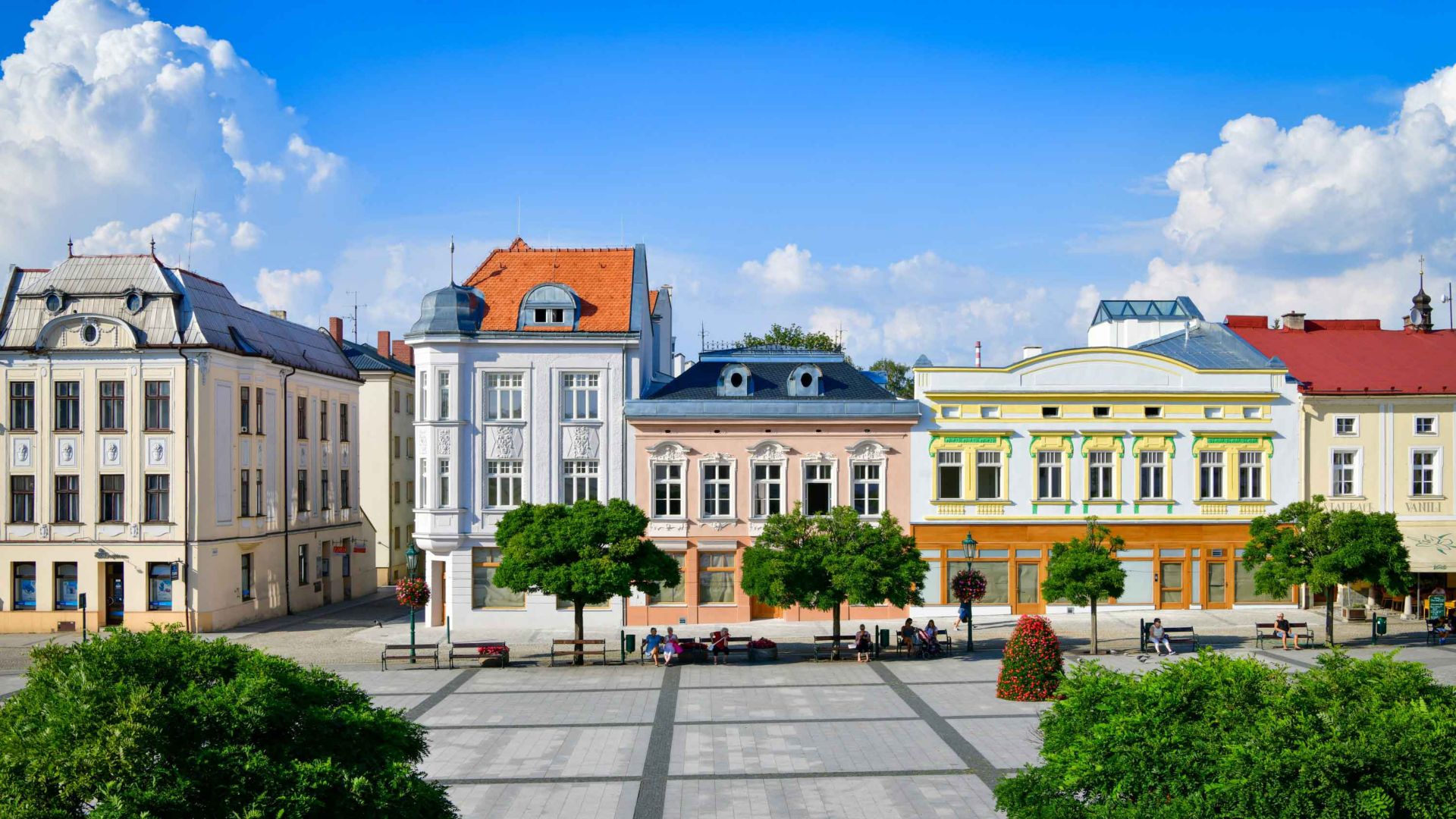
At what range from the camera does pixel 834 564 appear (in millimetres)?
Result: 31219

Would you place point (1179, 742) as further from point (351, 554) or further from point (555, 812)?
point (351, 554)

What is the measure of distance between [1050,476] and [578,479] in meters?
16.2

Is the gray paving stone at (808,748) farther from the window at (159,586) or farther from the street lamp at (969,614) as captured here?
the window at (159,586)

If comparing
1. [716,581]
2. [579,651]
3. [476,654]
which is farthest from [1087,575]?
[476,654]

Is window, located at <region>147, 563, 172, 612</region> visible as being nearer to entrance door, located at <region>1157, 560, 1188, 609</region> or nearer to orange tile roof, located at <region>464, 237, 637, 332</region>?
orange tile roof, located at <region>464, 237, 637, 332</region>

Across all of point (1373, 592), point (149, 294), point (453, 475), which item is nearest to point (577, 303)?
point (453, 475)

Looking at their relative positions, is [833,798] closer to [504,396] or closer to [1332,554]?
[1332,554]

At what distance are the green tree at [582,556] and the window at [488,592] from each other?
692 centimetres

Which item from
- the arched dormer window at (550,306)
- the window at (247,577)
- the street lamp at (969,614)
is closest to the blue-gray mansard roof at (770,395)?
the arched dormer window at (550,306)

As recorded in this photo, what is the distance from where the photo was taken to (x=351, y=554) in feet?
166

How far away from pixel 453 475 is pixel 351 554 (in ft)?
44.9

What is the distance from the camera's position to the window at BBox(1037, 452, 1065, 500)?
41.1 meters

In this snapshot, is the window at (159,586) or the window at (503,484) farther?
the window at (503,484)

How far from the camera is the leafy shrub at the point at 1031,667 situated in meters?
26.8
